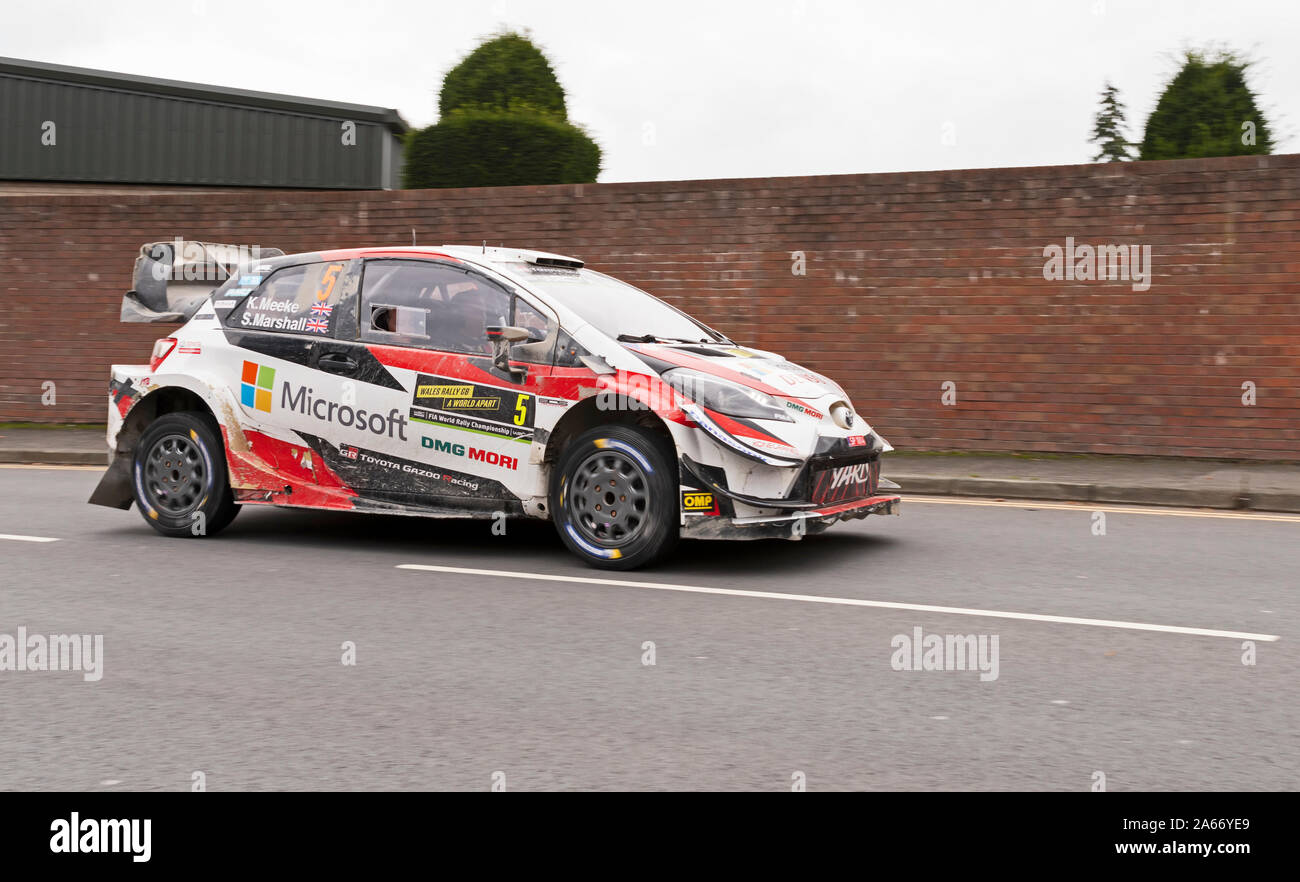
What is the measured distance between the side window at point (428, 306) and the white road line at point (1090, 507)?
451 cm

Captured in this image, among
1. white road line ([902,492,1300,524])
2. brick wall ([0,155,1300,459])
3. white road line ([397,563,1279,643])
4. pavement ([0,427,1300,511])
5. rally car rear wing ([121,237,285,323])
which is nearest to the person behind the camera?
white road line ([397,563,1279,643])

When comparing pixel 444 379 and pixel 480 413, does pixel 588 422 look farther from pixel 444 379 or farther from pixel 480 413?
pixel 444 379

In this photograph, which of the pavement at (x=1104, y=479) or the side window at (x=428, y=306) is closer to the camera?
the side window at (x=428, y=306)

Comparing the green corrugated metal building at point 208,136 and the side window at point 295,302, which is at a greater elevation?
the green corrugated metal building at point 208,136

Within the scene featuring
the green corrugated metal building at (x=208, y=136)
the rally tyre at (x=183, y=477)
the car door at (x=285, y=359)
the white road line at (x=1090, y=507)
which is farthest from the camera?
the green corrugated metal building at (x=208, y=136)

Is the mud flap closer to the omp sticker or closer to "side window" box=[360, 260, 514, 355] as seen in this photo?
"side window" box=[360, 260, 514, 355]

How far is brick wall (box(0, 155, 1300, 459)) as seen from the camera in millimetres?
12117

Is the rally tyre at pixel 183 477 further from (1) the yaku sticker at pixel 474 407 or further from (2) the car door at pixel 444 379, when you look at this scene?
(1) the yaku sticker at pixel 474 407

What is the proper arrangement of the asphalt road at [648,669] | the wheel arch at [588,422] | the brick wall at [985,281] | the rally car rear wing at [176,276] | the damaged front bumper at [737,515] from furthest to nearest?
the brick wall at [985,281] → the rally car rear wing at [176,276] → the wheel arch at [588,422] → the damaged front bumper at [737,515] → the asphalt road at [648,669]

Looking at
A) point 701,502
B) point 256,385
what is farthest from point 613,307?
point 256,385

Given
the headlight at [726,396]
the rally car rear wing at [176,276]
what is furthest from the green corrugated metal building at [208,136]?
the headlight at [726,396]

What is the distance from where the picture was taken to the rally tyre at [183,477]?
8.23 m

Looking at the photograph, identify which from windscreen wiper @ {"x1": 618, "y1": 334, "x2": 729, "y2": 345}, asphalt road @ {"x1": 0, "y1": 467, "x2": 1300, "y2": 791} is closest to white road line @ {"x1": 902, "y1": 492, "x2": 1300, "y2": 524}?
asphalt road @ {"x1": 0, "y1": 467, "x2": 1300, "y2": 791}

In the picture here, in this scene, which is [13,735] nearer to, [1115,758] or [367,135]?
[1115,758]
